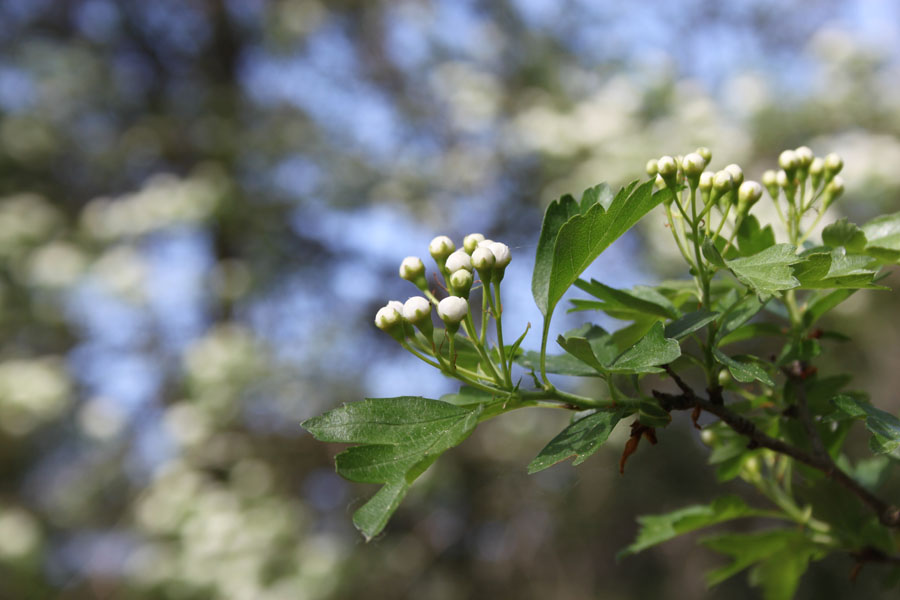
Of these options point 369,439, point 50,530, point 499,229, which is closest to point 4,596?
point 50,530

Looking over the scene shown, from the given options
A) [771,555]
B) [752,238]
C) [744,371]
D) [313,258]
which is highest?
[313,258]

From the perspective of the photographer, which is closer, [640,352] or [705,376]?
[640,352]

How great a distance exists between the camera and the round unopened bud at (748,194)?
627mm

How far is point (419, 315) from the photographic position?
58 centimetres

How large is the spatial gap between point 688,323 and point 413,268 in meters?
0.23

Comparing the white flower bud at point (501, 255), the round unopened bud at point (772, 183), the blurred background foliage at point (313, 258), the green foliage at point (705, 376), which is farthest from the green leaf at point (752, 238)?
the blurred background foliage at point (313, 258)

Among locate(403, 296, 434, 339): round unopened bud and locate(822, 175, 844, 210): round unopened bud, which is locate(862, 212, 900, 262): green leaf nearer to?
locate(822, 175, 844, 210): round unopened bud

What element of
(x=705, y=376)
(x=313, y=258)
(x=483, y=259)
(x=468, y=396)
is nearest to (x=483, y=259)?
(x=483, y=259)

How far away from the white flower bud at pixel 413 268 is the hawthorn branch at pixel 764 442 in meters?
0.22

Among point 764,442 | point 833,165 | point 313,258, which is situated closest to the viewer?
point 764,442

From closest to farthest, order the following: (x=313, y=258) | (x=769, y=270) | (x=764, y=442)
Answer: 1. (x=769, y=270)
2. (x=764, y=442)
3. (x=313, y=258)

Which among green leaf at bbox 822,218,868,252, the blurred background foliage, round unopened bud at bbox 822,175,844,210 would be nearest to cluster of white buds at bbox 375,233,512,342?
green leaf at bbox 822,218,868,252

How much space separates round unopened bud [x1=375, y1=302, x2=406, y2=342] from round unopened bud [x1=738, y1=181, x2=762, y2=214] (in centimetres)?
30

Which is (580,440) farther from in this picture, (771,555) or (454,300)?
(771,555)
